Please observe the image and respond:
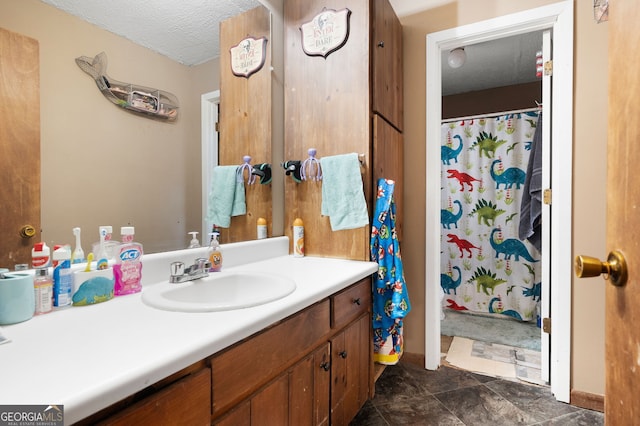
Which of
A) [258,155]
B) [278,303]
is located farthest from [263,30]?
[278,303]

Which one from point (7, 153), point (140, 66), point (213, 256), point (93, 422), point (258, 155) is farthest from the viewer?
point (258, 155)

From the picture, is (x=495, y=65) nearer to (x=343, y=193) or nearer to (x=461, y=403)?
(x=343, y=193)

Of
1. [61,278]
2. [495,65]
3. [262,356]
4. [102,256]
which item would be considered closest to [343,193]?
[262,356]

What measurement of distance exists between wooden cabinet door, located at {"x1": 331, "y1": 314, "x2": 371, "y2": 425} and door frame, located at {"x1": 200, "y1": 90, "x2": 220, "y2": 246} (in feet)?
2.41

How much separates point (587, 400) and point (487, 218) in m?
1.60

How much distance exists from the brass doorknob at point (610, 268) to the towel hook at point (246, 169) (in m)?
1.36

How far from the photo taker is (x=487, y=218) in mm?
2982

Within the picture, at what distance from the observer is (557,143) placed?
1.75 meters

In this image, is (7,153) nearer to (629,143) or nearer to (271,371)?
(271,371)

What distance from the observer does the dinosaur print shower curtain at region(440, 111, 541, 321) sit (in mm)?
2832

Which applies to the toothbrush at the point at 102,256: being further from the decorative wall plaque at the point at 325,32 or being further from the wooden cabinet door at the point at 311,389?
the decorative wall plaque at the point at 325,32

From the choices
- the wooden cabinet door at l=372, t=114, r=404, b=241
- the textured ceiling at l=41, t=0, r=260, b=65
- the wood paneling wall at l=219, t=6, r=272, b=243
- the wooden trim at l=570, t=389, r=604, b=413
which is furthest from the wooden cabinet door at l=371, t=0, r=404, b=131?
the wooden trim at l=570, t=389, r=604, b=413

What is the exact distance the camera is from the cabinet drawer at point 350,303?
4.15ft

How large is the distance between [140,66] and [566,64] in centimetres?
206
